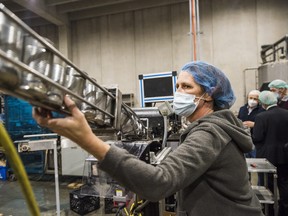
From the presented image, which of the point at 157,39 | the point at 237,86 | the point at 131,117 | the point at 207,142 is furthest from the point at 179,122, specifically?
the point at 157,39

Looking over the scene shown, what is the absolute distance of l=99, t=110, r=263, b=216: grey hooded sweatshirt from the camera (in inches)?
26.2

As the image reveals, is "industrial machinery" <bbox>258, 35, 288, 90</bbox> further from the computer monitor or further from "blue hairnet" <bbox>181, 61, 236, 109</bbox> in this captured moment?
"blue hairnet" <bbox>181, 61, 236, 109</bbox>

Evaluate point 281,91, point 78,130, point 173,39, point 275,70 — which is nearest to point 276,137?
point 281,91

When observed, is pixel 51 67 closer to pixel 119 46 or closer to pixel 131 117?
pixel 131 117

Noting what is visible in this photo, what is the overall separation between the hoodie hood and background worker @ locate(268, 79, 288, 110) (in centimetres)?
251

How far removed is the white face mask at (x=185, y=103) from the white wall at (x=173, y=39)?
4518 mm

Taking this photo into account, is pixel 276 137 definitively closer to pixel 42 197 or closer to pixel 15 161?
pixel 15 161

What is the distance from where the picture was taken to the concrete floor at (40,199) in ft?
10.7

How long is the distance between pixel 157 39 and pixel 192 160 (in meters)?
5.25

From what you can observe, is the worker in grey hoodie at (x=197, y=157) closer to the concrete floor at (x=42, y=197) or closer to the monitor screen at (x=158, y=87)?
the concrete floor at (x=42, y=197)

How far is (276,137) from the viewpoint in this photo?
2652mm

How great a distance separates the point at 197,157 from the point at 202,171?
0.20ft

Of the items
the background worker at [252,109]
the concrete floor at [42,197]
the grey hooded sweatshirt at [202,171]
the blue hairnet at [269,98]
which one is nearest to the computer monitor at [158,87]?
the background worker at [252,109]

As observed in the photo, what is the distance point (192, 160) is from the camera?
2.42 feet
